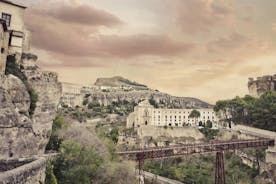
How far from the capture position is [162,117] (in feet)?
221

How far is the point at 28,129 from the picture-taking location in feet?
50.2

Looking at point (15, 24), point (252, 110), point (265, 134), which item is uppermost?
point (15, 24)

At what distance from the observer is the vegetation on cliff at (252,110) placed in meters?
39.1

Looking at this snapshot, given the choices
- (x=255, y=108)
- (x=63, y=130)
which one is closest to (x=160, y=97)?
(x=255, y=108)

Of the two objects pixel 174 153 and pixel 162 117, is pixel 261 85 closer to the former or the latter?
pixel 162 117

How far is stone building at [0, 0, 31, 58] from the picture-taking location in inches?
712

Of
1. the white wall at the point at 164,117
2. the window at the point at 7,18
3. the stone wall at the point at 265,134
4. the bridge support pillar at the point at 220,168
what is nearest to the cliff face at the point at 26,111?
the window at the point at 7,18

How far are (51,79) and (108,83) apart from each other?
129 metres

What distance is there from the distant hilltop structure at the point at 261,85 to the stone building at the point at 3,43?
4588 centimetres

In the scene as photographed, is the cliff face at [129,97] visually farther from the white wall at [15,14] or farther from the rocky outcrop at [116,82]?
the white wall at [15,14]

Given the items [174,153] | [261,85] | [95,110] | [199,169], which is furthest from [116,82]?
[174,153]

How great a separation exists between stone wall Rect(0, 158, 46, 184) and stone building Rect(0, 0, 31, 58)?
11.2m

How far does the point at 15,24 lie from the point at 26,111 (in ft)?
19.9

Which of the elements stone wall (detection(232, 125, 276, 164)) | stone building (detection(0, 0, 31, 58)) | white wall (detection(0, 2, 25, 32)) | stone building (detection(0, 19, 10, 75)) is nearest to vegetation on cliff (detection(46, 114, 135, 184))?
stone building (detection(0, 19, 10, 75))
